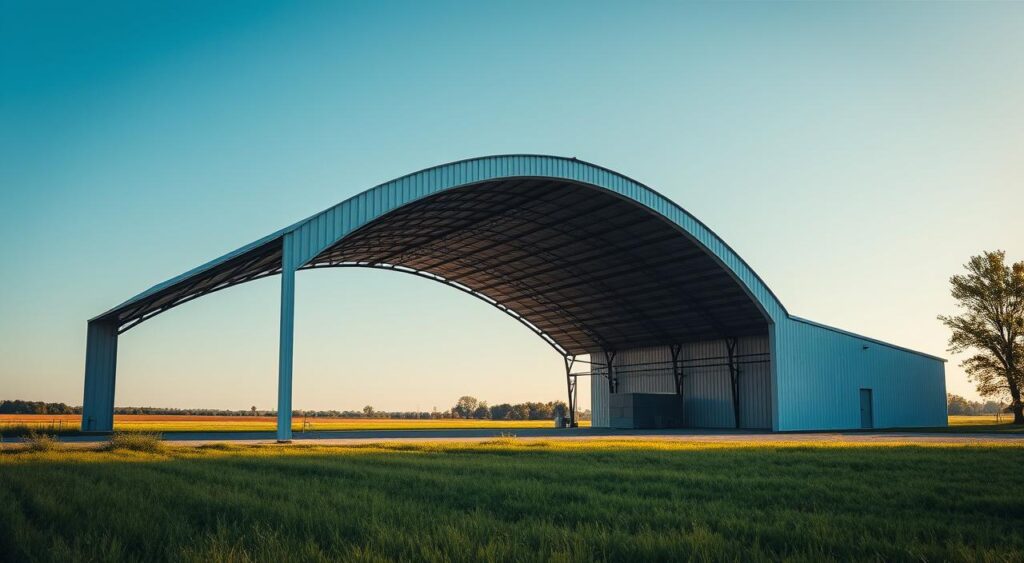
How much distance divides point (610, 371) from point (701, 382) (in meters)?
9.05

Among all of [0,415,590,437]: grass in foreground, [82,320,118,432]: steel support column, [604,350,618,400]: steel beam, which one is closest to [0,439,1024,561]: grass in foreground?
[0,415,590,437]: grass in foreground

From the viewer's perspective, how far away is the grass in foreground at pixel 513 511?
6406 mm

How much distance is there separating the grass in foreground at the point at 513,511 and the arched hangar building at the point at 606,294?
700 inches

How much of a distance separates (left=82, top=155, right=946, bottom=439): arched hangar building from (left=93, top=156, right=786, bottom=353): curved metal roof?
0.11 meters

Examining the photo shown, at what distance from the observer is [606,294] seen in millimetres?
53500

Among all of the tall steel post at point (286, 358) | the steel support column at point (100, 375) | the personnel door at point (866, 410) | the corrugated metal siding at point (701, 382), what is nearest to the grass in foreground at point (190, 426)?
the steel support column at point (100, 375)

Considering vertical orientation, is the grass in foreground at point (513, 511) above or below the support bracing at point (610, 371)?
below

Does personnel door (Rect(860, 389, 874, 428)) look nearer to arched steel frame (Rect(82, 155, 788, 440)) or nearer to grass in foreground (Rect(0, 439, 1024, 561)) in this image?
arched steel frame (Rect(82, 155, 788, 440))

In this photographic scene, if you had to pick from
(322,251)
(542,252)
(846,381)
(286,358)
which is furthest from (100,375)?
(846,381)

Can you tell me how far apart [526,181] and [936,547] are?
31559mm

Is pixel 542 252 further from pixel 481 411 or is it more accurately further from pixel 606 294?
pixel 481 411

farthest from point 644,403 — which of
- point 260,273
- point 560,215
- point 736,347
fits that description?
point 260,273

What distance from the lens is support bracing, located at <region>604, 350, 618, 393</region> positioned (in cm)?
6253

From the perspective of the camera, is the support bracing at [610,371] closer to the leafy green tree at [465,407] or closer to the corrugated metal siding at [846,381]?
the corrugated metal siding at [846,381]
